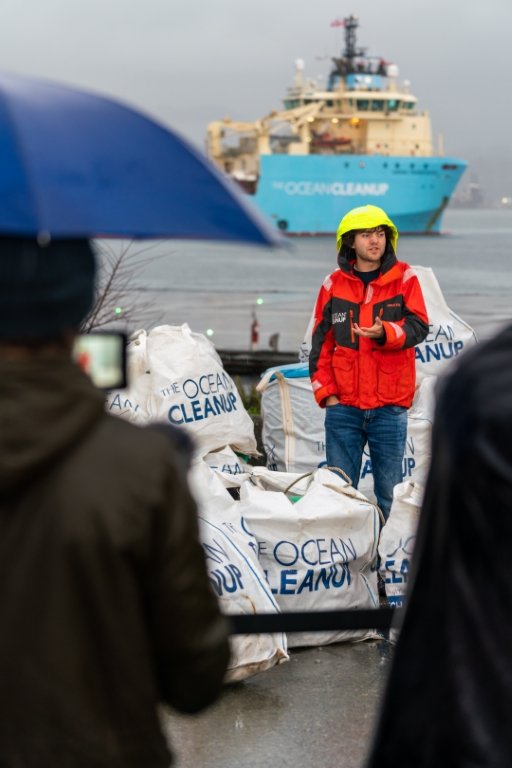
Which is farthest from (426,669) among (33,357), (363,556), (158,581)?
(363,556)

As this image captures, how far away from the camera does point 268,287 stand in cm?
6194

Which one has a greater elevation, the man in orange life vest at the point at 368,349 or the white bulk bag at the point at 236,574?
the man in orange life vest at the point at 368,349

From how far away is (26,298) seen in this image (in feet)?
4.93

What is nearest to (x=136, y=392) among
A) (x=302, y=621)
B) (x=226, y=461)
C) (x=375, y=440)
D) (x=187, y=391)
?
(x=187, y=391)

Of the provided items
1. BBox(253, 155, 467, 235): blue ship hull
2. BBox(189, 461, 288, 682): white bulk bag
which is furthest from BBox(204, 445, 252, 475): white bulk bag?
BBox(253, 155, 467, 235): blue ship hull

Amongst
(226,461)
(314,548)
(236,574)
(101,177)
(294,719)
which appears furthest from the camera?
(226,461)

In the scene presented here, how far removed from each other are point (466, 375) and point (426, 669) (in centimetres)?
43

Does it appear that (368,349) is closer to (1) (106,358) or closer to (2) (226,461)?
(2) (226,461)

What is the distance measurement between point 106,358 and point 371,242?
10.2 ft

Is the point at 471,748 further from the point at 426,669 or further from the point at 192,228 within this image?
the point at 192,228

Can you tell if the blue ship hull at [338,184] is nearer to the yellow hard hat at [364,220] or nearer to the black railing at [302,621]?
the yellow hard hat at [364,220]

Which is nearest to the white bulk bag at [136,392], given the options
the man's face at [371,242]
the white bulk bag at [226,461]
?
the white bulk bag at [226,461]

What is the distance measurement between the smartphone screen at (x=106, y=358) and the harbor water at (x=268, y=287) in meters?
0.30

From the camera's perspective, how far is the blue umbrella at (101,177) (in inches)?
61.1
